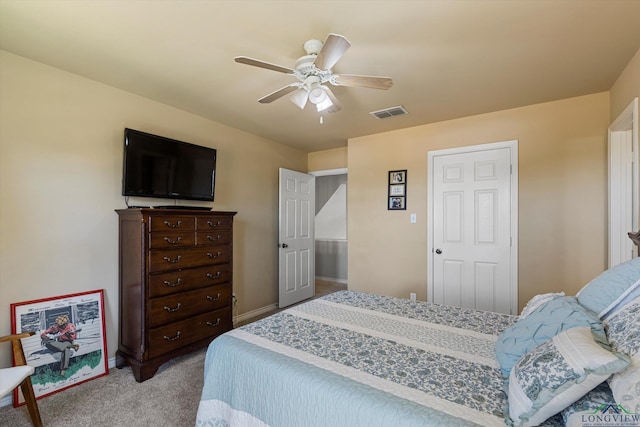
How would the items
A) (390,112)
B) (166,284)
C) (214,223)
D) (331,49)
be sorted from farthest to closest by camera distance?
1. (390,112)
2. (214,223)
3. (166,284)
4. (331,49)

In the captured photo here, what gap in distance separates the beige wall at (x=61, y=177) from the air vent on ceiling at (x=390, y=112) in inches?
81.5

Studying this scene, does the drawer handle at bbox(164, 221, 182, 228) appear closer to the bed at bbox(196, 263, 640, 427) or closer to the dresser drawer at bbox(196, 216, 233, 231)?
the dresser drawer at bbox(196, 216, 233, 231)

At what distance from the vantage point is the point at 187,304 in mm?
2623

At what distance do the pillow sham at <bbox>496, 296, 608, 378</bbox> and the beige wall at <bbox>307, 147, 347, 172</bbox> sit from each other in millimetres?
3538

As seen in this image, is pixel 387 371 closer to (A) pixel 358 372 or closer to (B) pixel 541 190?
(A) pixel 358 372

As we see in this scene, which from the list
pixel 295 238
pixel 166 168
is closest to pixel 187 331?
pixel 166 168

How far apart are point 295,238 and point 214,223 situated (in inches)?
66.4

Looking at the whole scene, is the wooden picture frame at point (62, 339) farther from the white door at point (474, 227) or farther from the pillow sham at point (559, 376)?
the white door at point (474, 227)

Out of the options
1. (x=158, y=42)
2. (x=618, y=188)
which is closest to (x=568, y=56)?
(x=618, y=188)

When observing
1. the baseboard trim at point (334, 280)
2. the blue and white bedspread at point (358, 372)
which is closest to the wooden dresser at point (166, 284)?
the blue and white bedspread at point (358, 372)

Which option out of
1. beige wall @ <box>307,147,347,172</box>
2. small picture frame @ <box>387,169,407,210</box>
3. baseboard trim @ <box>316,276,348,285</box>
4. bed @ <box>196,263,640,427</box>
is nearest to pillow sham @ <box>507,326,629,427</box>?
bed @ <box>196,263,640,427</box>

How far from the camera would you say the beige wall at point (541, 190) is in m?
2.71

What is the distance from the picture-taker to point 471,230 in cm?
326

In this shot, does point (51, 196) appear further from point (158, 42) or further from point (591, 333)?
point (591, 333)
